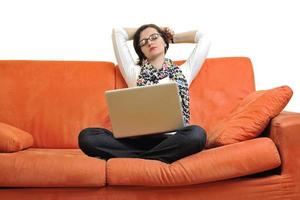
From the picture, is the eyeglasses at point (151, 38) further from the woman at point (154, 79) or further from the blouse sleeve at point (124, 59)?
the blouse sleeve at point (124, 59)

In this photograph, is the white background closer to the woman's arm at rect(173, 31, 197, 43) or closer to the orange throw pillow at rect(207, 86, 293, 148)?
the woman's arm at rect(173, 31, 197, 43)

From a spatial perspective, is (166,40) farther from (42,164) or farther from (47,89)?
(42,164)

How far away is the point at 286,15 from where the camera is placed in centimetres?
245

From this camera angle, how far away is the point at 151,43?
2047 mm

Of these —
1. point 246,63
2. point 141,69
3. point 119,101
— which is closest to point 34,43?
point 141,69

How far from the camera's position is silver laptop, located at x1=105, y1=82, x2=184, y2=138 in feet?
4.80

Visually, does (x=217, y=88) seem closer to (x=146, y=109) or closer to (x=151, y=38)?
(x=151, y=38)

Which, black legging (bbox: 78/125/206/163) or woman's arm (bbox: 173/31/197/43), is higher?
woman's arm (bbox: 173/31/197/43)

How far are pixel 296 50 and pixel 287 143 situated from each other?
1191 mm

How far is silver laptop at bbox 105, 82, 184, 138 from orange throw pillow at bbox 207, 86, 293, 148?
9.2 inches

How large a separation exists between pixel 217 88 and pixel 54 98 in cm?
94

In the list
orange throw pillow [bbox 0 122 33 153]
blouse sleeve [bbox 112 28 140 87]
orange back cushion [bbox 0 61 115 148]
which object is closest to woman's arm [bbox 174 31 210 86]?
blouse sleeve [bbox 112 28 140 87]

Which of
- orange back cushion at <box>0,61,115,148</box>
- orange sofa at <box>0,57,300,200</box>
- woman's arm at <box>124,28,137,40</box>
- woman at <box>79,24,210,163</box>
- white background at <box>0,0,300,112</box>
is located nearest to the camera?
orange sofa at <box>0,57,300,200</box>

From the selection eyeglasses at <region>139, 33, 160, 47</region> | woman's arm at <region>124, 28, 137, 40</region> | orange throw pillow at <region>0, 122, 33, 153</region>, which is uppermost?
woman's arm at <region>124, 28, 137, 40</region>
